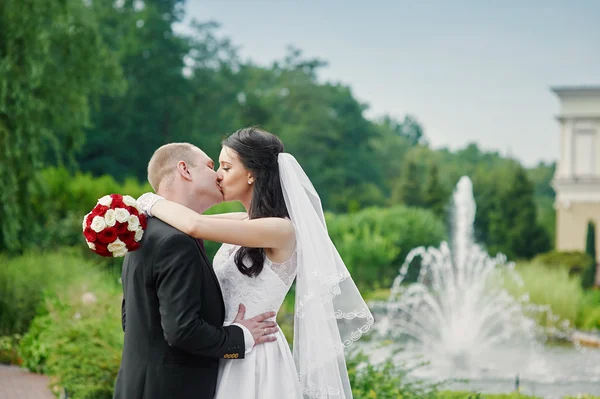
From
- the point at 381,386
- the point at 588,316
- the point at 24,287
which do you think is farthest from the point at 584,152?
the point at 381,386

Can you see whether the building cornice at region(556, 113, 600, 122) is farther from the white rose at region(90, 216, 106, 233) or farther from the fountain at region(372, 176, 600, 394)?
the white rose at region(90, 216, 106, 233)

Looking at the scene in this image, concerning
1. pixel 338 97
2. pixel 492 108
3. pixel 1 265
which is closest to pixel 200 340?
pixel 1 265

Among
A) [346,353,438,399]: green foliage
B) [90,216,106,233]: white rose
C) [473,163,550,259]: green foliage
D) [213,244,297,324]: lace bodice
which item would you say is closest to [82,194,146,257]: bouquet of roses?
[90,216,106,233]: white rose

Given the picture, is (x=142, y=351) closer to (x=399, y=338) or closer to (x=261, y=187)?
(x=261, y=187)

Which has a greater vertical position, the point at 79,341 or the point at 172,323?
the point at 172,323

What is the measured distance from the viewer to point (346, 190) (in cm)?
4569

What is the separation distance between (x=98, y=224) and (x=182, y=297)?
46cm

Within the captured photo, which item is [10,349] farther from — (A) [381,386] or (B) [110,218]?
(B) [110,218]

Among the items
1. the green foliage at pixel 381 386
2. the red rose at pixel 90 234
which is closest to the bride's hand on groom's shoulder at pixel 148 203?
the red rose at pixel 90 234

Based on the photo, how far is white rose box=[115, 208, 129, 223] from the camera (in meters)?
3.18

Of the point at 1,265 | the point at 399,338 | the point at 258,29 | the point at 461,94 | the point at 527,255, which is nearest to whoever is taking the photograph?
the point at 1,265

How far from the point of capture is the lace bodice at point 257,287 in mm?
3473

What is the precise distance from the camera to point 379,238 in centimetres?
2198

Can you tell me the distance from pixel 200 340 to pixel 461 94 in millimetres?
58418
